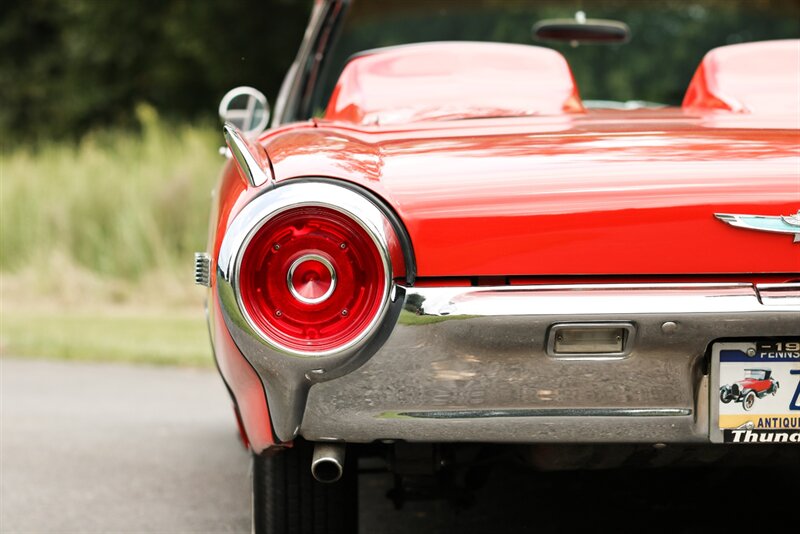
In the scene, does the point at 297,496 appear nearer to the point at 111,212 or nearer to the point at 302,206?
the point at 302,206

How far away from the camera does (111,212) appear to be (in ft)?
36.2

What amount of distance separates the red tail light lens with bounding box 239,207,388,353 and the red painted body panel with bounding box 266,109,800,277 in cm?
11

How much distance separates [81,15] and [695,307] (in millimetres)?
21558

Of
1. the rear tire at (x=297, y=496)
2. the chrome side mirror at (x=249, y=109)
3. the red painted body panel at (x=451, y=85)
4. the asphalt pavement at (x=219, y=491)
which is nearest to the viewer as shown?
the rear tire at (x=297, y=496)

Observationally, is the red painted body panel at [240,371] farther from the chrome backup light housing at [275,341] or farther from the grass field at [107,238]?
the grass field at [107,238]

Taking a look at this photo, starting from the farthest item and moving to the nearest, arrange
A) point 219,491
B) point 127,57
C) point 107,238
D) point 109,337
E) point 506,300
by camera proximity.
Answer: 1. point 127,57
2. point 107,238
3. point 109,337
4. point 219,491
5. point 506,300

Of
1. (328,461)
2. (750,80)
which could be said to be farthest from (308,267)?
(750,80)

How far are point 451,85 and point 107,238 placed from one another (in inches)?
294

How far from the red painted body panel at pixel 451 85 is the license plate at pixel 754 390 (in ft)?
4.44

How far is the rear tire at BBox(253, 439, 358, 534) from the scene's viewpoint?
2891mm

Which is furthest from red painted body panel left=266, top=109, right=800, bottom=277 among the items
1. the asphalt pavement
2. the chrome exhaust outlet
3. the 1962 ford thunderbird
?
the asphalt pavement

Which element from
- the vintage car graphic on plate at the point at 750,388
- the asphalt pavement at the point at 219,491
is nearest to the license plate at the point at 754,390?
the vintage car graphic on plate at the point at 750,388

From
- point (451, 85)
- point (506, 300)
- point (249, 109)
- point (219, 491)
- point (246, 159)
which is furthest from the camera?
point (249, 109)

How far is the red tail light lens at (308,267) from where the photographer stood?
2.49 metres
